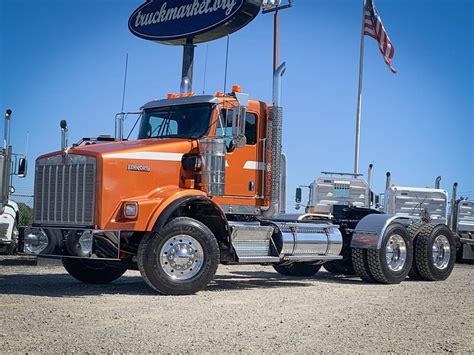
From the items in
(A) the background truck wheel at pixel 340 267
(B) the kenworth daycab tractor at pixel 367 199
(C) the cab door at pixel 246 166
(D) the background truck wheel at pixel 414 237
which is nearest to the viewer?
(C) the cab door at pixel 246 166

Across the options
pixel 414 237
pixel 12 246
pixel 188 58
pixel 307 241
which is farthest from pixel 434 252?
pixel 12 246

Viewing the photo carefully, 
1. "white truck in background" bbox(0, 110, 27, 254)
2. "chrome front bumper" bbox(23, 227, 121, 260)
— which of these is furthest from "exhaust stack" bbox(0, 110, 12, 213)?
"chrome front bumper" bbox(23, 227, 121, 260)

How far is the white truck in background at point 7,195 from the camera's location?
15758mm

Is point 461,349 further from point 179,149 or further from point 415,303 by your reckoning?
point 179,149

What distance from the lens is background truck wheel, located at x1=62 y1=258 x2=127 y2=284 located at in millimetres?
11969

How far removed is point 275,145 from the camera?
40.1 ft

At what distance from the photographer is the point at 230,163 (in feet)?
38.2

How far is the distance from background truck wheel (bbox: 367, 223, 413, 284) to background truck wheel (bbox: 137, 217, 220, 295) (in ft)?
13.0

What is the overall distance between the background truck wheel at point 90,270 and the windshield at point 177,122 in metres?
2.39

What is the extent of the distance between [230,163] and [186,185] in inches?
38.2

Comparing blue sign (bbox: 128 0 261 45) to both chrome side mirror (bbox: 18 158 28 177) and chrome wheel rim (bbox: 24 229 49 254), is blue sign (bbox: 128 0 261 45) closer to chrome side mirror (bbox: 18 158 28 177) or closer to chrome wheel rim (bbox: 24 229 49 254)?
chrome side mirror (bbox: 18 158 28 177)

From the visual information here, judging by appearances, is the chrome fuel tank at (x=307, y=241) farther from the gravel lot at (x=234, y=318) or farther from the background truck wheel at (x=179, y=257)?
the background truck wheel at (x=179, y=257)

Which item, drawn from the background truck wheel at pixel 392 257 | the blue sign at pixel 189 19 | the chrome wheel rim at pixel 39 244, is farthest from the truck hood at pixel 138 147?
the blue sign at pixel 189 19

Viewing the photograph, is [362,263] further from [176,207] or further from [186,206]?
[176,207]
